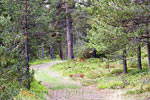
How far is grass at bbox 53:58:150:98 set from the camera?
441 inches

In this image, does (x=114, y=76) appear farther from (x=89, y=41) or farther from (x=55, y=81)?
(x=89, y=41)

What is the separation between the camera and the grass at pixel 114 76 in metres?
11.2

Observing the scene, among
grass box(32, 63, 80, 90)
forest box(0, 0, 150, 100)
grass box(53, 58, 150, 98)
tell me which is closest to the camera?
forest box(0, 0, 150, 100)

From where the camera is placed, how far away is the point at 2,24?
24.4ft

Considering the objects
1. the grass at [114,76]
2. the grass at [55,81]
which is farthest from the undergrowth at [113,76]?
the grass at [55,81]

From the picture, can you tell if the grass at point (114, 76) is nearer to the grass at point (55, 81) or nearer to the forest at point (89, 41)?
the forest at point (89, 41)

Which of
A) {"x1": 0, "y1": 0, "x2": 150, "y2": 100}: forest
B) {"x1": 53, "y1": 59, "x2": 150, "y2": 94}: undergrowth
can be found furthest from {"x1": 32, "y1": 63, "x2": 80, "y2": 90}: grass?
{"x1": 53, "y1": 59, "x2": 150, "y2": 94}: undergrowth

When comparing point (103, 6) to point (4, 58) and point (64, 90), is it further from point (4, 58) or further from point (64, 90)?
point (64, 90)

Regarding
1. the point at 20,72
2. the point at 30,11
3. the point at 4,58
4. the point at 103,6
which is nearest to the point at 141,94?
the point at 103,6

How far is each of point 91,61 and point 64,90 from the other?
10.4m

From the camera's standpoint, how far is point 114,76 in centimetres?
1549

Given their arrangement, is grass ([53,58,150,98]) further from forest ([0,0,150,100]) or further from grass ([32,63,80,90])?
grass ([32,63,80,90])

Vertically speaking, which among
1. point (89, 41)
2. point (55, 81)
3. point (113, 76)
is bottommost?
point (55, 81)

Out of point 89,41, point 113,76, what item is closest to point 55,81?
point 113,76
